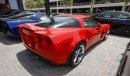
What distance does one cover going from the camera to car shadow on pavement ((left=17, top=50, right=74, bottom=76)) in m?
3.01

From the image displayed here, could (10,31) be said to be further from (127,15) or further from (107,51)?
(127,15)

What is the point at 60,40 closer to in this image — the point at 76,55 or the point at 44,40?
the point at 44,40

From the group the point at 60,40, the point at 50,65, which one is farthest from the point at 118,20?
the point at 60,40

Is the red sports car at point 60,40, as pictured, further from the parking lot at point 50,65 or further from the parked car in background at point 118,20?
the parked car in background at point 118,20

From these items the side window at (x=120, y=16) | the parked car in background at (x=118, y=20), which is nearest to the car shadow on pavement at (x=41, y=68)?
the parked car in background at (x=118, y=20)

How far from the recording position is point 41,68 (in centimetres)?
319

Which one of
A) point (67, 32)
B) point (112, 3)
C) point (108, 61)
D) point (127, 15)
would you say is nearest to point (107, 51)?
point (108, 61)

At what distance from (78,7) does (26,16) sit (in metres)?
39.9

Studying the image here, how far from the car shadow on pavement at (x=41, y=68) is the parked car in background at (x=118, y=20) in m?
4.77

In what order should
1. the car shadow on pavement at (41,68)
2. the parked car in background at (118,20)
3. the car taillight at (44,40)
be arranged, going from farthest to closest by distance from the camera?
the parked car in background at (118,20) → the car shadow on pavement at (41,68) → the car taillight at (44,40)

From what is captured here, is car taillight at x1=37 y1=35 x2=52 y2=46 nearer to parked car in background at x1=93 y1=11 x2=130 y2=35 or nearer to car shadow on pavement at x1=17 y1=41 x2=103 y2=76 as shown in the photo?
car shadow on pavement at x1=17 y1=41 x2=103 y2=76

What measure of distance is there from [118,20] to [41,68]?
17.8 ft

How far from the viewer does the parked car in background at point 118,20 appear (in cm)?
654

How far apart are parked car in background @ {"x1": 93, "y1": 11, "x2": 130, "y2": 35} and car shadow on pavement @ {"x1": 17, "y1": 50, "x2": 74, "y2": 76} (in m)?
4.77
